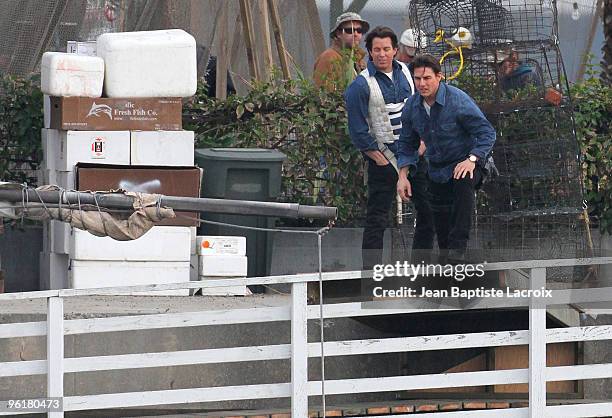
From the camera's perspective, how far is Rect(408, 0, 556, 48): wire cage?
10062 mm

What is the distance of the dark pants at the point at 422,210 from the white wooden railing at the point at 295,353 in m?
0.85

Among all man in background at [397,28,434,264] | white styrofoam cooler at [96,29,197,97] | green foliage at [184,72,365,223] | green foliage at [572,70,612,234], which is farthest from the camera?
green foliage at [572,70,612,234]

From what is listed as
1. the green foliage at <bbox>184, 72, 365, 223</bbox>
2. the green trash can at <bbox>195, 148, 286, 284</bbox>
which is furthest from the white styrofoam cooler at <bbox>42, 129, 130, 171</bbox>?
the green foliage at <bbox>184, 72, 365, 223</bbox>

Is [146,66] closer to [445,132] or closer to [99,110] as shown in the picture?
[99,110]

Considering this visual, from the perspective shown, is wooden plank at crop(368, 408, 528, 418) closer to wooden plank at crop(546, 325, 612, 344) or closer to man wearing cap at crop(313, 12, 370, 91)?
wooden plank at crop(546, 325, 612, 344)

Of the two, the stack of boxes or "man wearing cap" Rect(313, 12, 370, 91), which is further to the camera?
"man wearing cap" Rect(313, 12, 370, 91)

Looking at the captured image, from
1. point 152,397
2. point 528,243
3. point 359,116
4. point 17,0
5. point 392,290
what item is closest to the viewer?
point 152,397

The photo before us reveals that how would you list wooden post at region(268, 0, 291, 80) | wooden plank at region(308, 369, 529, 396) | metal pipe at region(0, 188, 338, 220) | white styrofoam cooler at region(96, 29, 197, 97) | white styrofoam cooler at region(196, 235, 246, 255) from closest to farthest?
1. metal pipe at region(0, 188, 338, 220)
2. wooden plank at region(308, 369, 529, 396)
3. white styrofoam cooler at region(96, 29, 197, 97)
4. white styrofoam cooler at region(196, 235, 246, 255)
5. wooden post at region(268, 0, 291, 80)

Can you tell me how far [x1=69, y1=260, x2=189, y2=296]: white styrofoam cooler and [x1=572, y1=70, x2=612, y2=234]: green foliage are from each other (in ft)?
10.6

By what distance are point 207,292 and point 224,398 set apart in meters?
2.05

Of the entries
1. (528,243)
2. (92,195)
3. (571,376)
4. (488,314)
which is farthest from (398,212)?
(92,195)

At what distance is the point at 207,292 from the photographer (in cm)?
948

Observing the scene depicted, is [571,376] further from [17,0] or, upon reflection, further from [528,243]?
[17,0]

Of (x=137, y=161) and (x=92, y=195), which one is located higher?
(x=137, y=161)
